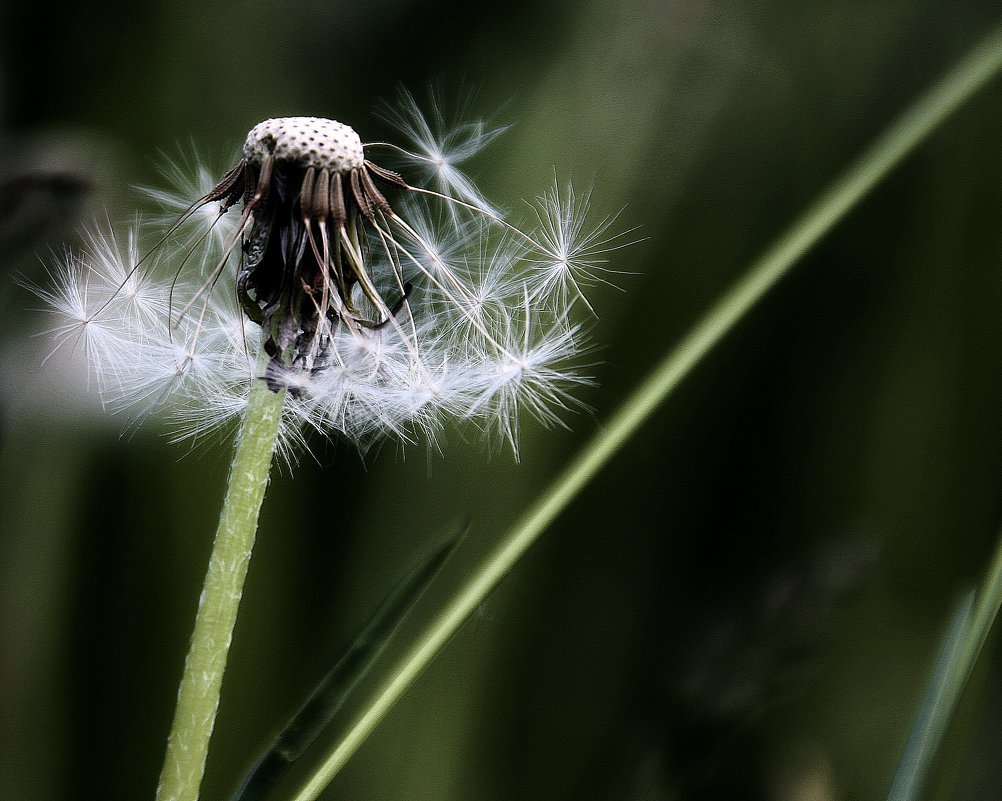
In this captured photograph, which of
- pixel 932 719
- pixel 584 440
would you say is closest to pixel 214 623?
pixel 932 719

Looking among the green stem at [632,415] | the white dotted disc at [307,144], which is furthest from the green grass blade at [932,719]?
the white dotted disc at [307,144]

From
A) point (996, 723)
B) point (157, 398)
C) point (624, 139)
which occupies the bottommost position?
point (996, 723)

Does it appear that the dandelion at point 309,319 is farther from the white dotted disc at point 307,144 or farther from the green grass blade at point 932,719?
the green grass blade at point 932,719

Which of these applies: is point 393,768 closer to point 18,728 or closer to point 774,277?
point 18,728

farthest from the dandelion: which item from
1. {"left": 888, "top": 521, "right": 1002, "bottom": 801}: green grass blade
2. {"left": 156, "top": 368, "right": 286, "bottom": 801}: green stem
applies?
{"left": 888, "top": 521, "right": 1002, "bottom": 801}: green grass blade

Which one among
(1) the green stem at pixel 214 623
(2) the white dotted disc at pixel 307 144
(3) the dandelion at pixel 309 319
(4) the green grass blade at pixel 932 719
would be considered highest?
(2) the white dotted disc at pixel 307 144

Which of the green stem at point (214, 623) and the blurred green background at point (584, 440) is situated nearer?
the green stem at point (214, 623)

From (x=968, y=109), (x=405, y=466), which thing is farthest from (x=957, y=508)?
(x=405, y=466)
